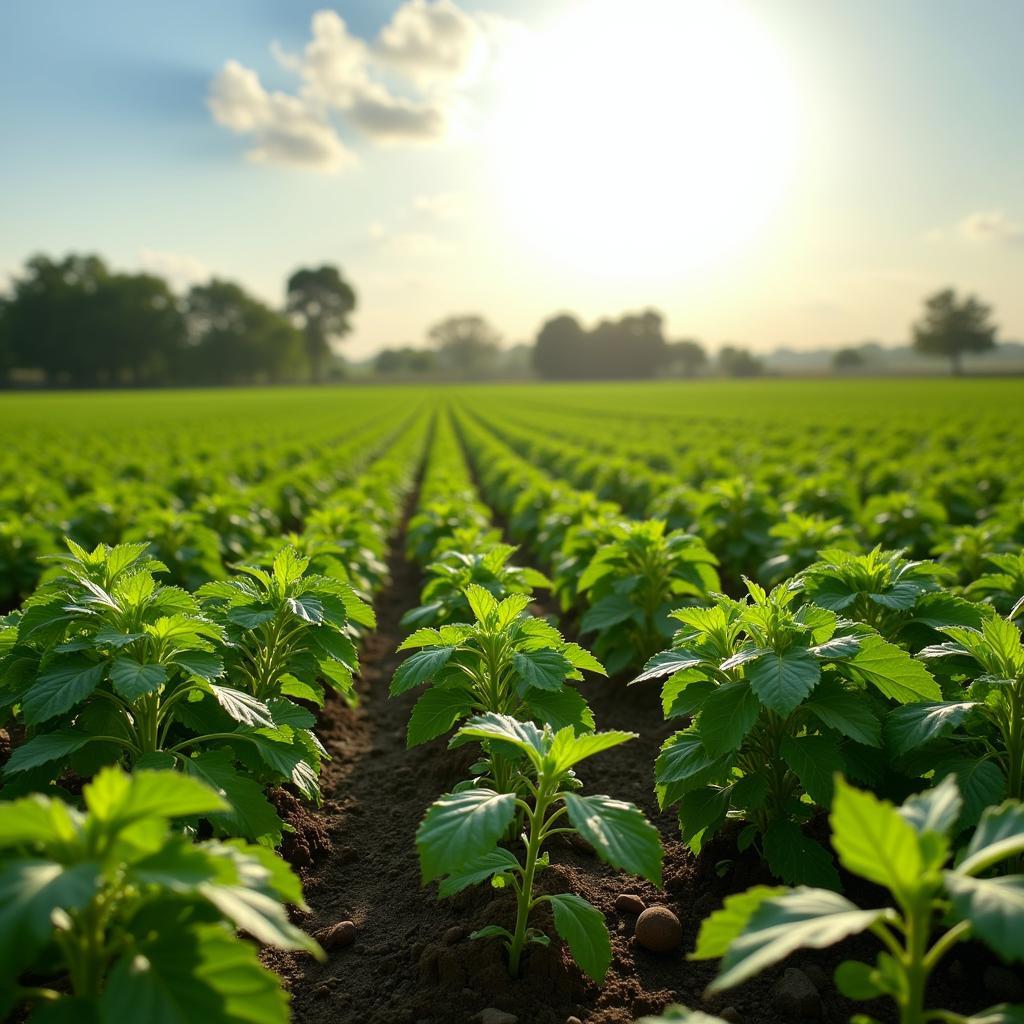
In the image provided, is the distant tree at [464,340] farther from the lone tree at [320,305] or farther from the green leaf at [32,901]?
the green leaf at [32,901]

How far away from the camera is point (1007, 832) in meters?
1.67

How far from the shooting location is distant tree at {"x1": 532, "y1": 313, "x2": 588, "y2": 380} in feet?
396

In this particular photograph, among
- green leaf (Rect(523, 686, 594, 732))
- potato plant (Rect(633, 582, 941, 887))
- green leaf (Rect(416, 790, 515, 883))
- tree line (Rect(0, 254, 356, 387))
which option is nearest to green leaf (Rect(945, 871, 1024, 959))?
potato plant (Rect(633, 582, 941, 887))

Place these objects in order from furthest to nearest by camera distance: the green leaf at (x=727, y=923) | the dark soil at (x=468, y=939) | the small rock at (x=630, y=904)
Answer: the small rock at (x=630, y=904)
the dark soil at (x=468, y=939)
the green leaf at (x=727, y=923)

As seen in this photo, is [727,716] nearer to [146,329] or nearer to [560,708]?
[560,708]

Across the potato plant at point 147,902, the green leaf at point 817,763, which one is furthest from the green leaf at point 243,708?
the green leaf at point 817,763

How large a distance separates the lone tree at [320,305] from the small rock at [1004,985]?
130241mm

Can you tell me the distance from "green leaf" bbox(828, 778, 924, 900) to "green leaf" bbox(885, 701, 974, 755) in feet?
3.50

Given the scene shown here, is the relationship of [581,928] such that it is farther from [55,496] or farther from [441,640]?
[55,496]

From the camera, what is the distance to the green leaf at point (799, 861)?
109 inches

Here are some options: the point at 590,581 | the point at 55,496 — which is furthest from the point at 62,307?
the point at 590,581

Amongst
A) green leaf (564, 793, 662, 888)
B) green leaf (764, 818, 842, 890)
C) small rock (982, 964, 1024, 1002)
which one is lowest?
small rock (982, 964, 1024, 1002)

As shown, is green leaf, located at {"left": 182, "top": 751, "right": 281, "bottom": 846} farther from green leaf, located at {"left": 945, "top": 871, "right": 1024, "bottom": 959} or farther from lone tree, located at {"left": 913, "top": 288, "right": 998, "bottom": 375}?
lone tree, located at {"left": 913, "top": 288, "right": 998, "bottom": 375}

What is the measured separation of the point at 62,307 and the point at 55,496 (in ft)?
333
